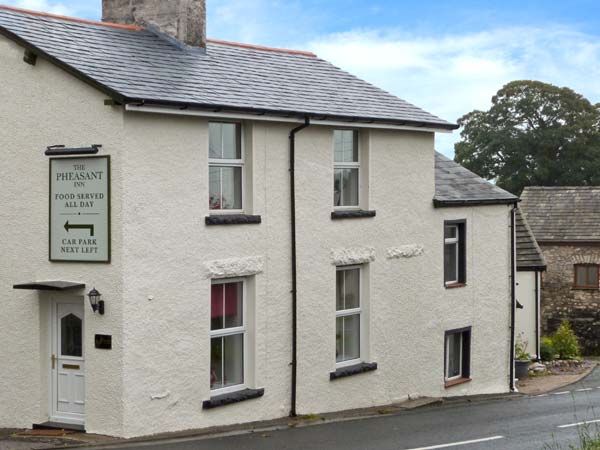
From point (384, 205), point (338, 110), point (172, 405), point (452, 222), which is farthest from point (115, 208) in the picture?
point (452, 222)

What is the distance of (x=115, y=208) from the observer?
14562mm

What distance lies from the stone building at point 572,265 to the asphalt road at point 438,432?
2104cm

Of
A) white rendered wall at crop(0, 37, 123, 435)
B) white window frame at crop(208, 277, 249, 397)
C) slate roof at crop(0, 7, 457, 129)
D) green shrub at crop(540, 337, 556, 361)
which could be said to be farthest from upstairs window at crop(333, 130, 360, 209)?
green shrub at crop(540, 337, 556, 361)

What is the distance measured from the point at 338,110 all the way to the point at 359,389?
5.46 m

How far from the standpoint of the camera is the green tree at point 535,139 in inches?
2522

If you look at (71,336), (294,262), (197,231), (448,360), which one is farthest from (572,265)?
(71,336)

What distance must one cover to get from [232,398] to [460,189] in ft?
29.2

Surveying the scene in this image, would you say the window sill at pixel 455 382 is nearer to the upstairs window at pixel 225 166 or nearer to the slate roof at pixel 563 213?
the upstairs window at pixel 225 166

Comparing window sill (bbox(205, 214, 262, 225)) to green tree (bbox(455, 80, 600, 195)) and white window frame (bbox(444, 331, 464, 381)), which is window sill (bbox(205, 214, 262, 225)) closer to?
white window frame (bbox(444, 331, 464, 381))

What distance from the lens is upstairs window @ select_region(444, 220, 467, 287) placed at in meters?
22.2

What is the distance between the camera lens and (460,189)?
2266 centimetres

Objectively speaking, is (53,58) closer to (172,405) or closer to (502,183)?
(172,405)

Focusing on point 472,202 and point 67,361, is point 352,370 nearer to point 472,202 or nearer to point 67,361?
point 472,202

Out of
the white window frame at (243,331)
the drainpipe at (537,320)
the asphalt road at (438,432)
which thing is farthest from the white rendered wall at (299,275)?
the drainpipe at (537,320)
